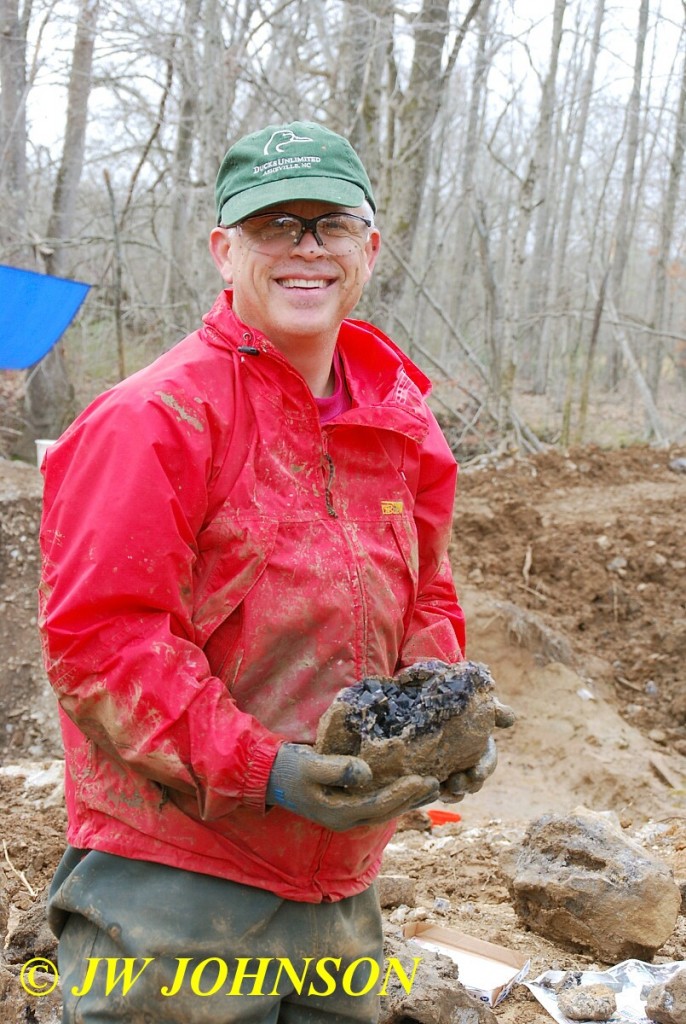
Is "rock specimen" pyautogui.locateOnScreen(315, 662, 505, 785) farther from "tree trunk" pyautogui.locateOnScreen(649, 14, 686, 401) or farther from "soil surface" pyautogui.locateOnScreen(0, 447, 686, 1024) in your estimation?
"tree trunk" pyautogui.locateOnScreen(649, 14, 686, 401)

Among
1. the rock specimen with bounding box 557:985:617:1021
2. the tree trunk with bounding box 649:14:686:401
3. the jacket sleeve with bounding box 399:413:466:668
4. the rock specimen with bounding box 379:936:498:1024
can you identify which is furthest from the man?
the tree trunk with bounding box 649:14:686:401

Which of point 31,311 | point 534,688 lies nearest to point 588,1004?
point 534,688

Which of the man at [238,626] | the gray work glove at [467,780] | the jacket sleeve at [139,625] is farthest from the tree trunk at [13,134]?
the gray work glove at [467,780]

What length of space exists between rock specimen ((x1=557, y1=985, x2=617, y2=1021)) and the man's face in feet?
→ 6.41

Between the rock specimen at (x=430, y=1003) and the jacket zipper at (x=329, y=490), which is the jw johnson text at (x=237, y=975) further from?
the jacket zipper at (x=329, y=490)

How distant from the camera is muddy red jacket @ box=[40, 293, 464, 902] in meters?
1.79

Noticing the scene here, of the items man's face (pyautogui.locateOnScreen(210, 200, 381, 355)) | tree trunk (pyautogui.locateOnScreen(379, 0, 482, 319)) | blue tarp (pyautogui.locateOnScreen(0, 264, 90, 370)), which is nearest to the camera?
man's face (pyautogui.locateOnScreen(210, 200, 381, 355))

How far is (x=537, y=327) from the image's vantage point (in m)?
24.8

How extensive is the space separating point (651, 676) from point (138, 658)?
19.8 feet

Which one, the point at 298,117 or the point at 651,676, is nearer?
the point at 651,676

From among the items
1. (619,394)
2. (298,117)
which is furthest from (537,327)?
(298,117)

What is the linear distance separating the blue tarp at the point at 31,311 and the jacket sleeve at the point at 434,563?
7003 millimetres

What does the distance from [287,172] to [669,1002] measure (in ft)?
7.61

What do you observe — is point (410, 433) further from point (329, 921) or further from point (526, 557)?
point (526, 557)
